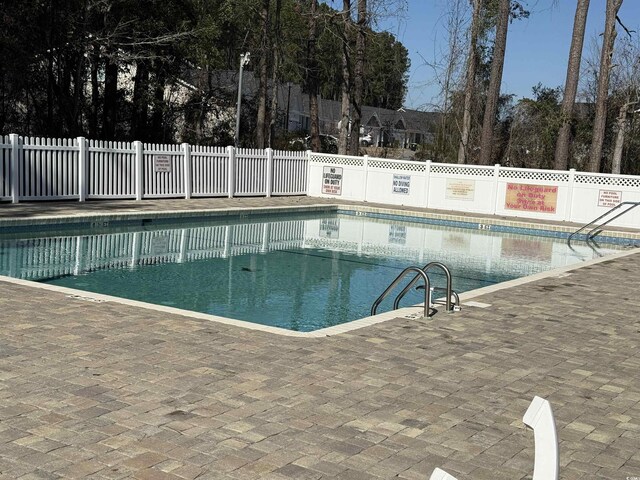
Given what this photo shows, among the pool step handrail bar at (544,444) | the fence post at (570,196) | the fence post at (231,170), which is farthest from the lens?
the fence post at (231,170)

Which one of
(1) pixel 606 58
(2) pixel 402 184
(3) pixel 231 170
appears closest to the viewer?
(3) pixel 231 170

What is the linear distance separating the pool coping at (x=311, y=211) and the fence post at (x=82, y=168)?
7.65ft

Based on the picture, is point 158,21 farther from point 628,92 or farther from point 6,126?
point 628,92

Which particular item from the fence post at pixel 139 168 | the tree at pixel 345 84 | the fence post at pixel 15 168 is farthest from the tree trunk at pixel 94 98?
the fence post at pixel 15 168

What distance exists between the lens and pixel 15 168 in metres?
16.5

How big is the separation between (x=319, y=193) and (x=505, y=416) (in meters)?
20.9

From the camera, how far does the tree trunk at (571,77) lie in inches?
942

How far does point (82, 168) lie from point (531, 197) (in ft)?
41.3

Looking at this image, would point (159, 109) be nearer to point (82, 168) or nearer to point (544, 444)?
point (82, 168)

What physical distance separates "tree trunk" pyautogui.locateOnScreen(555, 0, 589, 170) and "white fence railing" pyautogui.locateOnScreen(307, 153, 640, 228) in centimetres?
316

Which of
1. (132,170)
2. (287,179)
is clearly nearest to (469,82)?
(287,179)

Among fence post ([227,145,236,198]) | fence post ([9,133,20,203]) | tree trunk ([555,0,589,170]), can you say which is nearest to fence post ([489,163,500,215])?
tree trunk ([555,0,589,170])

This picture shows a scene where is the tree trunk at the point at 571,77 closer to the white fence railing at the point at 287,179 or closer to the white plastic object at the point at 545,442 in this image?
the white fence railing at the point at 287,179

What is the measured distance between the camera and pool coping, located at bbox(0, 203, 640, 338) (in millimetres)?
7172
